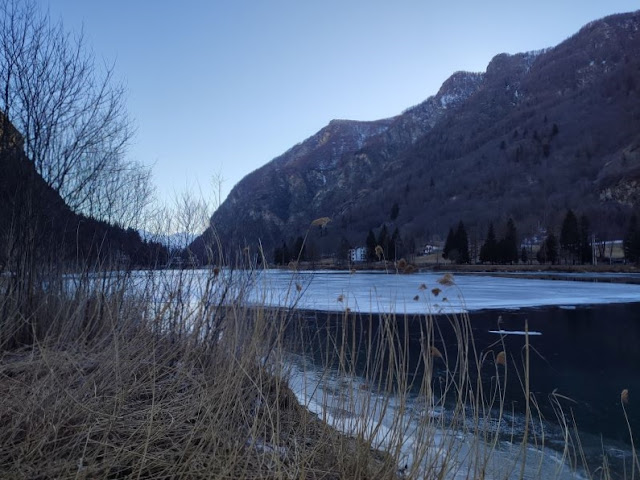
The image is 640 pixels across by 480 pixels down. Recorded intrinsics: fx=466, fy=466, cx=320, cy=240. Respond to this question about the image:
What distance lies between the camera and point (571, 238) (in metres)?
61.5

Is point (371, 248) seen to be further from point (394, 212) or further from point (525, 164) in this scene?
point (525, 164)

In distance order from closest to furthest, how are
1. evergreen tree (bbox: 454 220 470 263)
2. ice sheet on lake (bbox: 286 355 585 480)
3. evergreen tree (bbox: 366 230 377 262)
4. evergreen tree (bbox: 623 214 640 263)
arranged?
ice sheet on lake (bbox: 286 355 585 480), evergreen tree (bbox: 623 214 640 263), evergreen tree (bbox: 366 230 377 262), evergreen tree (bbox: 454 220 470 263)

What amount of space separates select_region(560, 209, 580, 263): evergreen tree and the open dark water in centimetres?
5093

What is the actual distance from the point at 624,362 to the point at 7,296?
10165 mm

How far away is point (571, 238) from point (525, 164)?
75.6m

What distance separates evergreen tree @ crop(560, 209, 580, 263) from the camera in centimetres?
6150

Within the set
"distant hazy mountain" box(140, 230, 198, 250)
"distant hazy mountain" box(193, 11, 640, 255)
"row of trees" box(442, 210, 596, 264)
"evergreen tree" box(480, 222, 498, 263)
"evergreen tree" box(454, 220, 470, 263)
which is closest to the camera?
"distant hazy mountain" box(140, 230, 198, 250)

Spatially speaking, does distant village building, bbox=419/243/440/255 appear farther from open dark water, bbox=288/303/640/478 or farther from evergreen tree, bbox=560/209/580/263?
open dark water, bbox=288/303/640/478

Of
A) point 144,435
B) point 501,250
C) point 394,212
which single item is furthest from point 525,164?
point 144,435

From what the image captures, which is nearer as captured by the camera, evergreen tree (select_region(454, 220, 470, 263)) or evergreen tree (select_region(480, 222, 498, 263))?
evergreen tree (select_region(480, 222, 498, 263))

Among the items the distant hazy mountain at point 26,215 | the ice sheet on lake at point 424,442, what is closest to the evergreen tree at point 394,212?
the distant hazy mountain at point 26,215

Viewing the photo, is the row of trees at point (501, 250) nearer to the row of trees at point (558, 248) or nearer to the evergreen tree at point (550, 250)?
the row of trees at point (558, 248)

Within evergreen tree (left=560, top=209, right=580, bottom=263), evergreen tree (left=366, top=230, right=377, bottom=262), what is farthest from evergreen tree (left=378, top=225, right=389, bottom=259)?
evergreen tree (left=560, top=209, right=580, bottom=263)

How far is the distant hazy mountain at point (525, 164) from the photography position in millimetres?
99750
